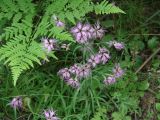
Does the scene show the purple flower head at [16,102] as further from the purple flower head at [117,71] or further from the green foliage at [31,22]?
the purple flower head at [117,71]

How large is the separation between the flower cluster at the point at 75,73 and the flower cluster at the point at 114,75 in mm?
194

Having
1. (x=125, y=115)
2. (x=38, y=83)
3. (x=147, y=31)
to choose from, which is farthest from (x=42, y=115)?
(x=147, y=31)

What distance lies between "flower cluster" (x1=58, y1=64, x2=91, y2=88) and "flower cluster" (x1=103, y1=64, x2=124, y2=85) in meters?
0.19

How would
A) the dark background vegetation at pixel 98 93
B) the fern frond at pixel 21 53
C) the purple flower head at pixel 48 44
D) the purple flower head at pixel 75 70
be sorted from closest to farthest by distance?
1. the fern frond at pixel 21 53
2. the purple flower head at pixel 48 44
3. the purple flower head at pixel 75 70
4. the dark background vegetation at pixel 98 93

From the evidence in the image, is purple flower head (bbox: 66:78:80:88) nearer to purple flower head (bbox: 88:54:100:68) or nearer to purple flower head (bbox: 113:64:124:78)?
purple flower head (bbox: 88:54:100:68)

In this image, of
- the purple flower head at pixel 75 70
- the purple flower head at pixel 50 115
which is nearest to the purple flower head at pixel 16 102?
the purple flower head at pixel 50 115

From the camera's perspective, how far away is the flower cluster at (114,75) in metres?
3.53

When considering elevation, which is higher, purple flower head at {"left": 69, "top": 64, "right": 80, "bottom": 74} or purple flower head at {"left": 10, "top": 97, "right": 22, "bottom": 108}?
purple flower head at {"left": 69, "top": 64, "right": 80, "bottom": 74}

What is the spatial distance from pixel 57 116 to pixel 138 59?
112 cm

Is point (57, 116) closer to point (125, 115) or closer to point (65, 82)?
point (65, 82)

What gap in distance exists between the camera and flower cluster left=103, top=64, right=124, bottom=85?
3527 mm

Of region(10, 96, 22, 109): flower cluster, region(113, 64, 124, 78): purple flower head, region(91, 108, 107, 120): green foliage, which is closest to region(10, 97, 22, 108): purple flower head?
region(10, 96, 22, 109): flower cluster

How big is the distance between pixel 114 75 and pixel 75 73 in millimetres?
383

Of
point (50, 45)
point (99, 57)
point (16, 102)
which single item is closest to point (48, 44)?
point (50, 45)
